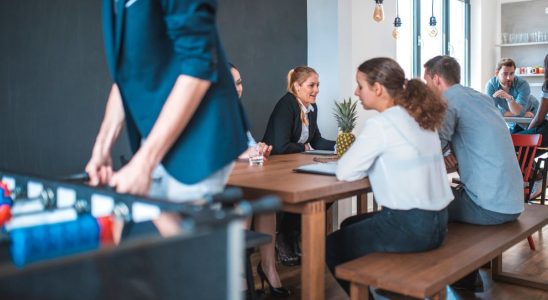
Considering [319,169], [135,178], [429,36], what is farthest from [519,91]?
[135,178]

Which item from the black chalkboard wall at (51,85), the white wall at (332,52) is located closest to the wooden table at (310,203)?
Answer: the black chalkboard wall at (51,85)

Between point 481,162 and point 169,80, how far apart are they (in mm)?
1847

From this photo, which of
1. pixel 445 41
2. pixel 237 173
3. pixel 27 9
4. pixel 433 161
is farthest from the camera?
pixel 445 41

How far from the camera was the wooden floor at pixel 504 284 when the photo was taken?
9.85ft

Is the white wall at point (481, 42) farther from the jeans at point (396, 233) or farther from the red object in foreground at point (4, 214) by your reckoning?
the red object in foreground at point (4, 214)

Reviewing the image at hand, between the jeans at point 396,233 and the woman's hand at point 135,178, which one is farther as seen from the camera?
the jeans at point 396,233

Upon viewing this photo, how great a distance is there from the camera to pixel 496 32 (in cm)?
909

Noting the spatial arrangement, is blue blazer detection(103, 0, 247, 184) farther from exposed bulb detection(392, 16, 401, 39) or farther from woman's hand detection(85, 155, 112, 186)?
exposed bulb detection(392, 16, 401, 39)

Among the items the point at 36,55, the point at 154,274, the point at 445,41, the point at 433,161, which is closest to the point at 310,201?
the point at 433,161

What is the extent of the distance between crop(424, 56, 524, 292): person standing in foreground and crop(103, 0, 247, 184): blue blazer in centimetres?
161

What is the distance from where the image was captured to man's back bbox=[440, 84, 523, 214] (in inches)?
108

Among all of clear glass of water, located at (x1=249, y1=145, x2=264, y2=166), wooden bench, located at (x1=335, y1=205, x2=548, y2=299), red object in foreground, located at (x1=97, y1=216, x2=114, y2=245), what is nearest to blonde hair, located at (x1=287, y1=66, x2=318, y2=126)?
clear glass of water, located at (x1=249, y1=145, x2=264, y2=166)

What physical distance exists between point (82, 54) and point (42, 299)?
81.8 inches

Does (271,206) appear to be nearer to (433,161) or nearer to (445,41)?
(433,161)
